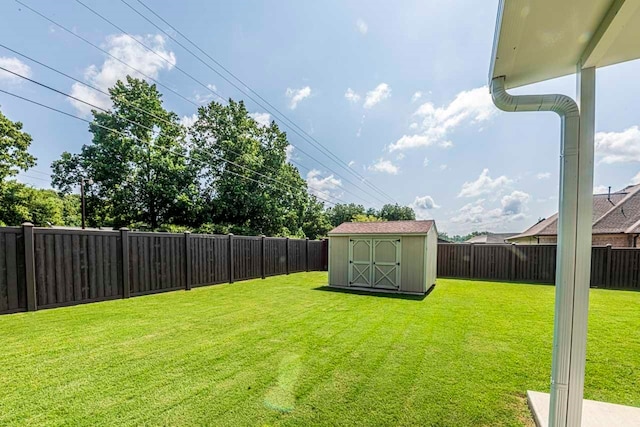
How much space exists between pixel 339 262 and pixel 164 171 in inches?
528

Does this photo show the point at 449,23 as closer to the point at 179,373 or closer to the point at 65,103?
the point at 179,373

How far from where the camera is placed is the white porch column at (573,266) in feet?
5.58

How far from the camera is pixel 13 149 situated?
15.2 meters

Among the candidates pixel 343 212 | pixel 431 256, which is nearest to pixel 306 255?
pixel 431 256

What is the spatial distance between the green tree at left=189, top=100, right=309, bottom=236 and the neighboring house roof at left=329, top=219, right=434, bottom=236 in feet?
33.4

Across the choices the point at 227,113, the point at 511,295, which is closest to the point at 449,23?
the point at 511,295

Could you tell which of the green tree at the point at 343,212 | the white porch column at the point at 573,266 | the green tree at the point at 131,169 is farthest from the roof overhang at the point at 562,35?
the green tree at the point at 343,212

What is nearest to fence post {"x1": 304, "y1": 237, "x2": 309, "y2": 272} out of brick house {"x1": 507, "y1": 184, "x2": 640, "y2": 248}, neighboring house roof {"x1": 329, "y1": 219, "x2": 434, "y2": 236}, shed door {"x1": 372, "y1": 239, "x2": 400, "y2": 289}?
neighboring house roof {"x1": 329, "y1": 219, "x2": 434, "y2": 236}

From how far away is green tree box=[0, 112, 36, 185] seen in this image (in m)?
14.6

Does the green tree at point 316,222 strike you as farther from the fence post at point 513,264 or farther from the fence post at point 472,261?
the fence post at point 513,264

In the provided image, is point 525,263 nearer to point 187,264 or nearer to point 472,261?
point 472,261

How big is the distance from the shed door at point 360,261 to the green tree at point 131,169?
Result: 12304 mm

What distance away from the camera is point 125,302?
19.8 ft

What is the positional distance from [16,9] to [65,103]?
15.1 feet
